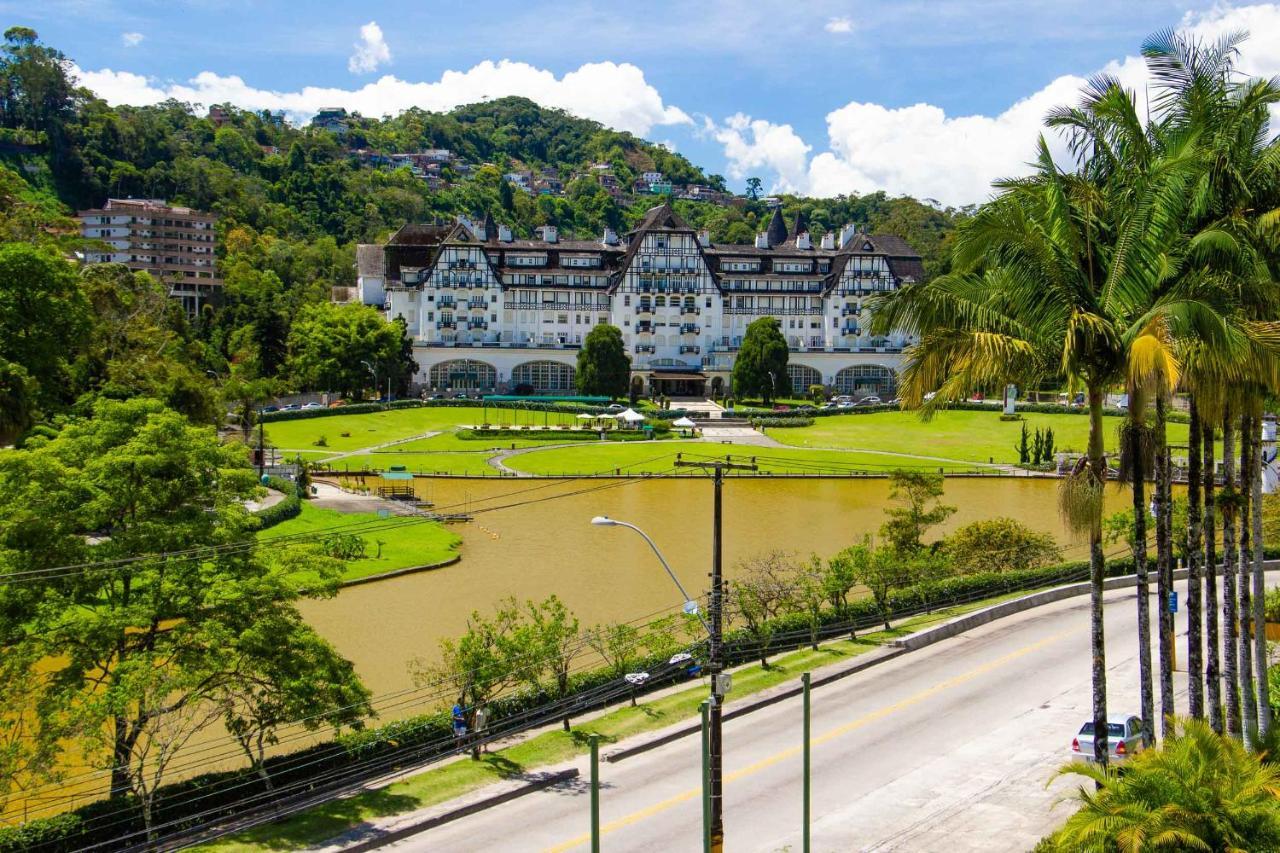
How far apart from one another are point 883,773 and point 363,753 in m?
10.3

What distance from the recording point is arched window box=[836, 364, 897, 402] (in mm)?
125312

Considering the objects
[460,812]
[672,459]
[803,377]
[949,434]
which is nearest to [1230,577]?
[460,812]

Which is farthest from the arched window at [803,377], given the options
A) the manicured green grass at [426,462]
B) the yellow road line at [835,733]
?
the yellow road line at [835,733]

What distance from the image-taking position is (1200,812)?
46.3 feet

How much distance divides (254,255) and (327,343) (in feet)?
149

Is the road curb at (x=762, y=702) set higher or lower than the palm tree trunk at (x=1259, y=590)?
lower

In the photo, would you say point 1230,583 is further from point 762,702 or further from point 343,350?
point 343,350

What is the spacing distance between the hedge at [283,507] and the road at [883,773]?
3133 cm

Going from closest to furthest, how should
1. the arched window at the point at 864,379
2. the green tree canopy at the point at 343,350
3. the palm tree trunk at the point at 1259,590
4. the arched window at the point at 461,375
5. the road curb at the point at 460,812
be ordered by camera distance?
1. the road curb at the point at 460,812
2. the palm tree trunk at the point at 1259,590
3. the green tree canopy at the point at 343,350
4. the arched window at the point at 461,375
5. the arched window at the point at 864,379

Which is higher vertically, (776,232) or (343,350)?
(776,232)

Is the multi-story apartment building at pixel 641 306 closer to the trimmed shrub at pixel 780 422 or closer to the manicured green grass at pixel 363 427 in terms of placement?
the manicured green grass at pixel 363 427

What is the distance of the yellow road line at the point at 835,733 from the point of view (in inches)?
849

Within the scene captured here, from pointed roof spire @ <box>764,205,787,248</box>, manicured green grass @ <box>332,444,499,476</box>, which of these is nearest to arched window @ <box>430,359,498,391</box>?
manicured green grass @ <box>332,444,499,476</box>

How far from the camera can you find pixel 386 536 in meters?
53.5
